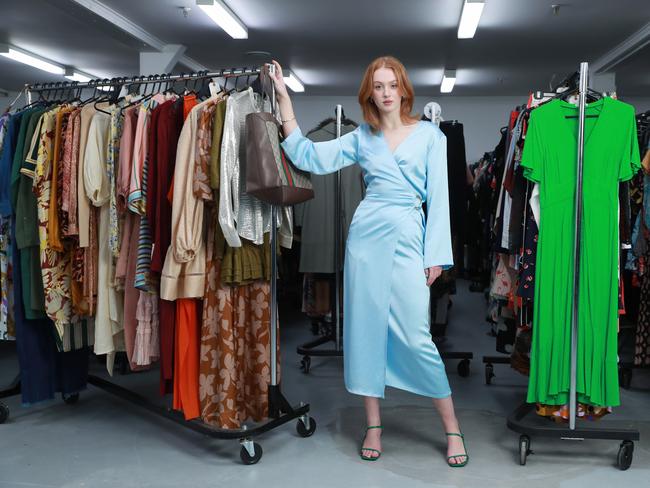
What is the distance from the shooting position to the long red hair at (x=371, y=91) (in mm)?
2574

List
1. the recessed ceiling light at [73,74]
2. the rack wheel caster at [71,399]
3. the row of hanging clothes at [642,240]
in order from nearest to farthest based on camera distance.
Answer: the row of hanging clothes at [642,240]
the rack wheel caster at [71,399]
the recessed ceiling light at [73,74]

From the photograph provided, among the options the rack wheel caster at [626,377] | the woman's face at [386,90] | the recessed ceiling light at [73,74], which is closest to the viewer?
the woman's face at [386,90]

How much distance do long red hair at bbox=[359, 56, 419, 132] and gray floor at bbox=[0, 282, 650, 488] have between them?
1417 millimetres

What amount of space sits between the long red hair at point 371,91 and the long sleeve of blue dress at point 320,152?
12cm

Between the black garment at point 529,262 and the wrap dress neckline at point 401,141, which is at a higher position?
the wrap dress neckline at point 401,141

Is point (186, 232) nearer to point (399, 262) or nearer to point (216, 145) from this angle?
point (216, 145)

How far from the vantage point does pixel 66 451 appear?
2775 millimetres

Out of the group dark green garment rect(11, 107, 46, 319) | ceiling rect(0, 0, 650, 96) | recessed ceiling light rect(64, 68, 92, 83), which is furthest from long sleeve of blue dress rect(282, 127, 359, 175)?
recessed ceiling light rect(64, 68, 92, 83)

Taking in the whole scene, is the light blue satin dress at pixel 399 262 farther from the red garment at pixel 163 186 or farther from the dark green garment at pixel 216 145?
the red garment at pixel 163 186

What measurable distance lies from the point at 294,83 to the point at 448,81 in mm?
2400

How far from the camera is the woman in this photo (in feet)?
8.50

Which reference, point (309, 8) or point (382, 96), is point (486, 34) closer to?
point (309, 8)

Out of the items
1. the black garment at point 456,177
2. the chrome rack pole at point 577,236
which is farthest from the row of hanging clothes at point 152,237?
the black garment at point 456,177

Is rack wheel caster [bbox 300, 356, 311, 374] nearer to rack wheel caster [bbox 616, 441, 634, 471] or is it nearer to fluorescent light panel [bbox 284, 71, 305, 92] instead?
rack wheel caster [bbox 616, 441, 634, 471]
